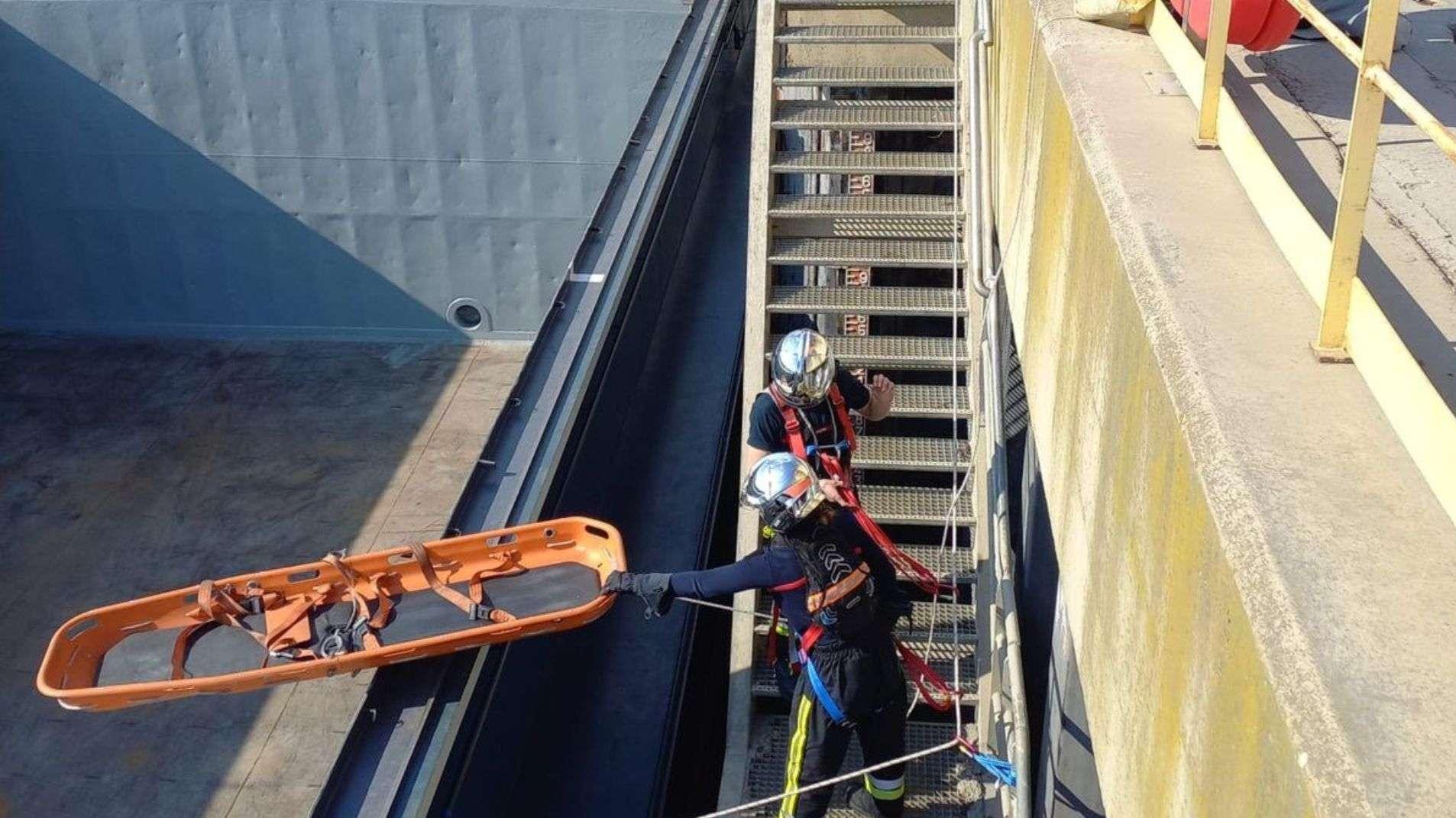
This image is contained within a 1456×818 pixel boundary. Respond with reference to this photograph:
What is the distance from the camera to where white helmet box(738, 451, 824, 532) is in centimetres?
449

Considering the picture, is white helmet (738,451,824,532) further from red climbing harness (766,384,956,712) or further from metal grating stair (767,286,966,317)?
metal grating stair (767,286,966,317)

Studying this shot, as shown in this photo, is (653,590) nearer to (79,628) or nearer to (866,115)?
(79,628)

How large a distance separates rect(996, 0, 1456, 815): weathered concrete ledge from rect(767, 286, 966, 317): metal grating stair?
2.88 meters

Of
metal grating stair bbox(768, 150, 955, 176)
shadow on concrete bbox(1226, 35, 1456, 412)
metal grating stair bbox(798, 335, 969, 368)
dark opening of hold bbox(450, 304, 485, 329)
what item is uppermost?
shadow on concrete bbox(1226, 35, 1456, 412)

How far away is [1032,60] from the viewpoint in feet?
16.0

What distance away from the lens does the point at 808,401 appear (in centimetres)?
538

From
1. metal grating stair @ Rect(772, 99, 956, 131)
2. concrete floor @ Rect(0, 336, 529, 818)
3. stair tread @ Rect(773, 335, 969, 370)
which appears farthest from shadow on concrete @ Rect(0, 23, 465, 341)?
stair tread @ Rect(773, 335, 969, 370)

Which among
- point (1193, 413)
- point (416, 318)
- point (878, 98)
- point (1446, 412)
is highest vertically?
point (1446, 412)

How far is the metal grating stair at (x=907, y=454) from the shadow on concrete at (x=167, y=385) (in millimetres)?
4357

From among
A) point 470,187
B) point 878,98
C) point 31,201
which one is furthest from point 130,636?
point 31,201

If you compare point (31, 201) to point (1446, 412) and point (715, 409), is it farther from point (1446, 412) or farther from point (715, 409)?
point (1446, 412)

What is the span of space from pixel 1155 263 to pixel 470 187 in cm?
1045

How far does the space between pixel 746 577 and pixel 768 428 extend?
3.39 feet

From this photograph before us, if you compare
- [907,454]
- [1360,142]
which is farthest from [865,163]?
[1360,142]
